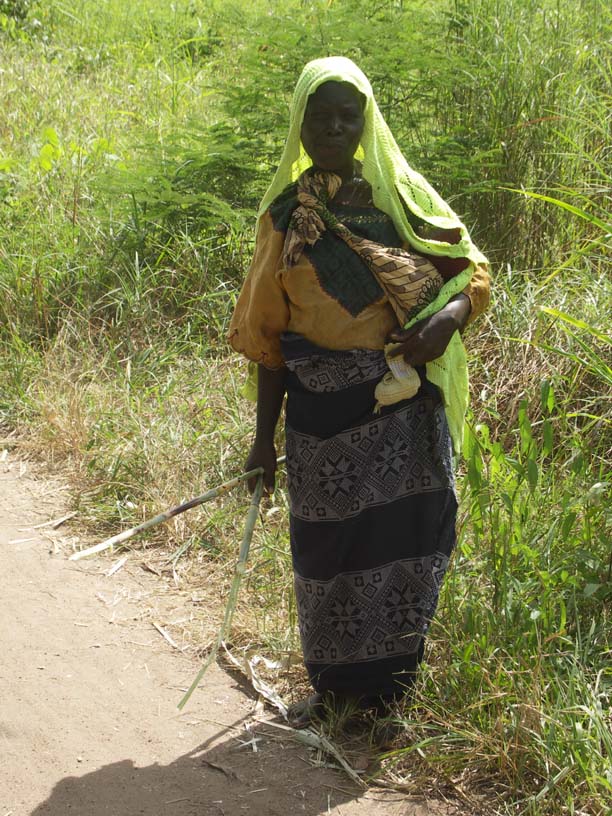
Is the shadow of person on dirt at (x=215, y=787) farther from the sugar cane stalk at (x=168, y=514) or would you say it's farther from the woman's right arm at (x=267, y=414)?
the woman's right arm at (x=267, y=414)

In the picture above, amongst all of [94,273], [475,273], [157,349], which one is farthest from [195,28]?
[475,273]

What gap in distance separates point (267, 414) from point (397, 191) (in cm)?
69

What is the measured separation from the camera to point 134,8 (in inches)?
407

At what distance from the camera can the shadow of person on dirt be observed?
2.59m

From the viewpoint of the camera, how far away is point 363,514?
265 cm

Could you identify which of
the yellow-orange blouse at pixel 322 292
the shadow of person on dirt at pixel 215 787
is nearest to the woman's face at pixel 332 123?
the yellow-orange blouse at pixel 322 292

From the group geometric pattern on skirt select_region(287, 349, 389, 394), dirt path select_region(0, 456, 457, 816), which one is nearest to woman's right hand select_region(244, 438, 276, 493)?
geometric pattern on skirt select_region(287, 349, 389, 394)

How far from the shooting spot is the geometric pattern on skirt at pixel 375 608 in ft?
8.86

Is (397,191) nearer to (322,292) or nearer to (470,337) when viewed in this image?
(322,292)

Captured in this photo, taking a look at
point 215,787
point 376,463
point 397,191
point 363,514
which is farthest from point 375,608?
point 397,191

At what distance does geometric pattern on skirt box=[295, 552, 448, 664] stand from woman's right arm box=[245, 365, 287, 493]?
33 centimetres

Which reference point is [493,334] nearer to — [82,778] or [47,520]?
[47,520]

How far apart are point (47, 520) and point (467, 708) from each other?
7.23 ft

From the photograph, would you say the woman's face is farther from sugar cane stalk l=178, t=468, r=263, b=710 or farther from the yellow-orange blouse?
sugar cane stalk l=178, t=468, r=263, b=710
